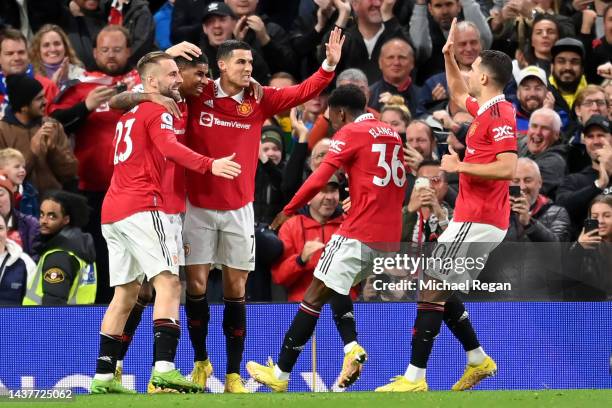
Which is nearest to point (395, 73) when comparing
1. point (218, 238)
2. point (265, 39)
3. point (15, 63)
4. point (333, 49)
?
point (265, 39)

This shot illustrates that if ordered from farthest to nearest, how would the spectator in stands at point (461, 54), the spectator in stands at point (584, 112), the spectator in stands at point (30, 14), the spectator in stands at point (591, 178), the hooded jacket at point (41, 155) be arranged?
1. the spectator in stands at point (30, 14)
2. the spectator in stands at point (461, 54)
3. the spectator in stands at point (584, 112)
4. the hooded jacket at point (41, 155)
5. the spectator in stands at point (591, 178)

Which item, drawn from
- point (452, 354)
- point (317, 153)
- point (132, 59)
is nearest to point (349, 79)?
point (317, 153)

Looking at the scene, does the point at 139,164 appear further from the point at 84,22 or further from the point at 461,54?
the point at 84,22

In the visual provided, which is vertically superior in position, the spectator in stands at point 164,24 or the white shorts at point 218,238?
the spectator in stands at point 164,24

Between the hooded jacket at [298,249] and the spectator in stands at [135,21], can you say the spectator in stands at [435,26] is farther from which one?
the hooded jacket at [298,249]

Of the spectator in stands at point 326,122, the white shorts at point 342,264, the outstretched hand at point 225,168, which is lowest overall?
the white shorts at point 342,264

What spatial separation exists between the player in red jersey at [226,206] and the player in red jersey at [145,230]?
20.5 inches

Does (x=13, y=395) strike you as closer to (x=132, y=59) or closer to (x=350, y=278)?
(x=350, y=278)

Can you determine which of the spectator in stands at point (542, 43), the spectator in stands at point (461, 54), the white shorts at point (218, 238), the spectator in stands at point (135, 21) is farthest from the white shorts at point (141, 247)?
the spectator in stands at point (542, 43)

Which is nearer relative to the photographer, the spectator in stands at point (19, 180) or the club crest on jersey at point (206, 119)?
the club crest on jersey at point (206, 119)

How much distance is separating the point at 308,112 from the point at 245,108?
3.86m

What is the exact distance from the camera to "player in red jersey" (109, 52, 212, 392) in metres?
9.73

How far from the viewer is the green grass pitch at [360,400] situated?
8.58 meters

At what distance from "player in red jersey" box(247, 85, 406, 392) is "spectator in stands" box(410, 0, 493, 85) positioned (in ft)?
15.5
